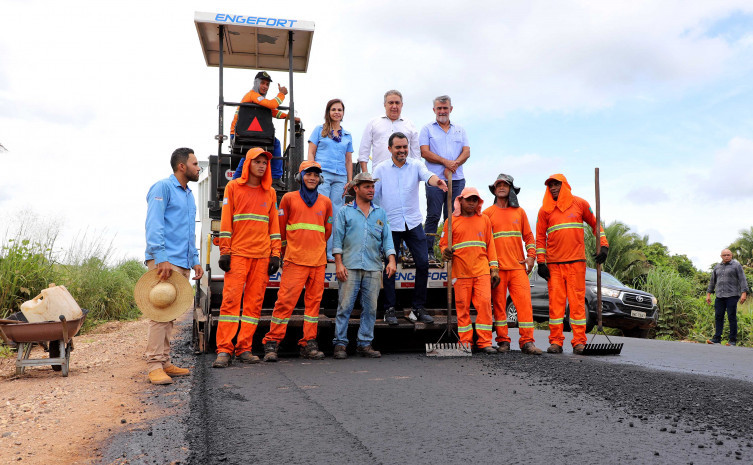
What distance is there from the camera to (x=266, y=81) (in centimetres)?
802

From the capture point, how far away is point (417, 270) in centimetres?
775

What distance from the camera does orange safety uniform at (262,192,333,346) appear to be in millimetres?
7086

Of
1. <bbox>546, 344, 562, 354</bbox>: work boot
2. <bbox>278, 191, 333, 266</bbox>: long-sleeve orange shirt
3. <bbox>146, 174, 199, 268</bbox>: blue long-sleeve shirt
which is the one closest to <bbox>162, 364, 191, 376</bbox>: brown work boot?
<bbox>146, 174, 199, 268</bbox>: blue long-sleeve shirt

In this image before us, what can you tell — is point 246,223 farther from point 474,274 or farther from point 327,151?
point 474,274

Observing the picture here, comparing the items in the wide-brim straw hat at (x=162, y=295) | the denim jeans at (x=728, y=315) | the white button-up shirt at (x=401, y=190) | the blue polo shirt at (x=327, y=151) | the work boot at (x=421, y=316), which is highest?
the blue polo shirt at (x=327, y=151)

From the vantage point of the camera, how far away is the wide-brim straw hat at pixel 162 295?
5934 millimetres

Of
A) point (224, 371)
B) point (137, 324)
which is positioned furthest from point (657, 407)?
point (137, 324)

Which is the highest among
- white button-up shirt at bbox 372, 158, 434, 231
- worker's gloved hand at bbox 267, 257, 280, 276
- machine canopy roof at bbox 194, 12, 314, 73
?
machine canopy roof at bbox 194, 12, 314, 73

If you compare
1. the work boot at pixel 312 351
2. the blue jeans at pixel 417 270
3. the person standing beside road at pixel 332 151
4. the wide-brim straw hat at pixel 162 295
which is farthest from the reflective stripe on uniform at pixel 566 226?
the wide-brim straw hat at pixel 162 295

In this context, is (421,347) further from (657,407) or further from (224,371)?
(657,407)

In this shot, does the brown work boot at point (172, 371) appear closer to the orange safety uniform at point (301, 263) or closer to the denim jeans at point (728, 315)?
the orange safety uniform at point (301, 263)

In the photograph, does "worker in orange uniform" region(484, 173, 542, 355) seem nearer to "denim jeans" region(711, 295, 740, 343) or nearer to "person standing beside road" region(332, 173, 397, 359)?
"person standing beside road" region(332, 173, 397, 359)

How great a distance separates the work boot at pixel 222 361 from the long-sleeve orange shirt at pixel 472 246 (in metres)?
2.80

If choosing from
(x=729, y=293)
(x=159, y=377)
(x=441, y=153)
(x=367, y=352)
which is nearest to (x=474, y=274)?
(x=367, y=352)
